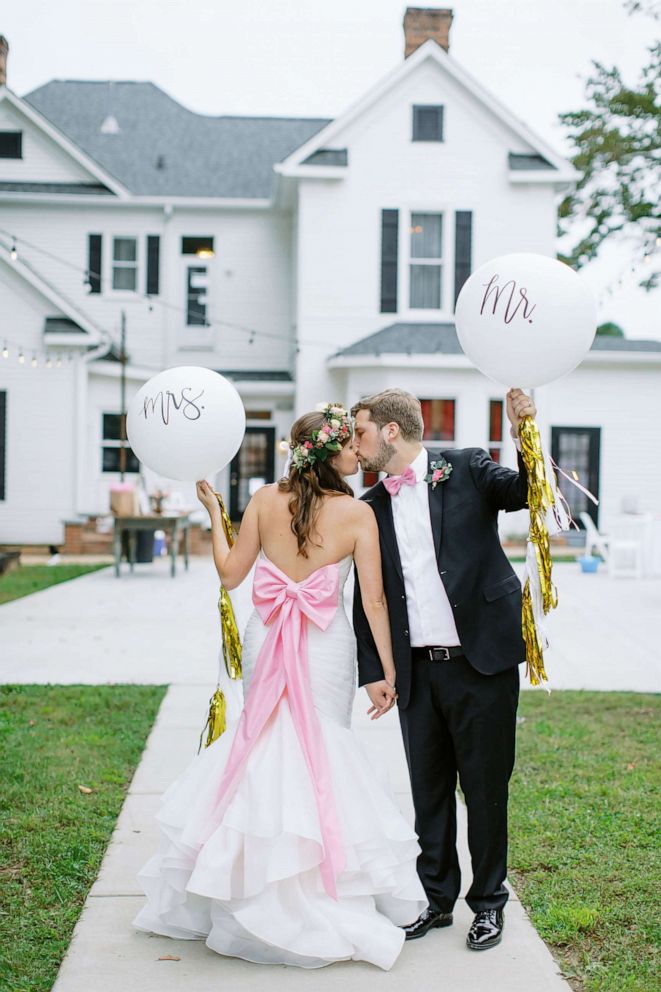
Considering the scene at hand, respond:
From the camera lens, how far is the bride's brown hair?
382 centimetres

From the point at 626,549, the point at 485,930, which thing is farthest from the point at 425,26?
the point at 485,930

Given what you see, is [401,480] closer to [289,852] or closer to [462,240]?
[289,852]

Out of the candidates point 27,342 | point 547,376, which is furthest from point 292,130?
point 547,376

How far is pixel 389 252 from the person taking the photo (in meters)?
19.5

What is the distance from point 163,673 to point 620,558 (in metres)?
9.41

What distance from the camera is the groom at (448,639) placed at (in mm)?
3764

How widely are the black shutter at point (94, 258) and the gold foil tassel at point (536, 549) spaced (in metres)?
18.6

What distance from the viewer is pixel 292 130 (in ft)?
78.8

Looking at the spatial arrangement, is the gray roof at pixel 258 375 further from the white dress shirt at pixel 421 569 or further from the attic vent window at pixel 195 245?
the white dress shirt at pixel 421 569

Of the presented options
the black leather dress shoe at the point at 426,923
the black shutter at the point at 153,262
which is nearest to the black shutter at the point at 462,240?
the black shutter at the point at 153,262

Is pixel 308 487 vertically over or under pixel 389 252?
under

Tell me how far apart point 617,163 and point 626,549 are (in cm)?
677

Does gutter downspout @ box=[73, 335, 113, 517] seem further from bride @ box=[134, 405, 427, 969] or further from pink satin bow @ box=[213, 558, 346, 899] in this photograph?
pink satin bow @ box=[213, 558, 346, 899]

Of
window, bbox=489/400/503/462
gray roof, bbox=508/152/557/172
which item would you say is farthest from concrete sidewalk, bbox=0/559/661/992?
gray roof, bbox=508/152/557/172
